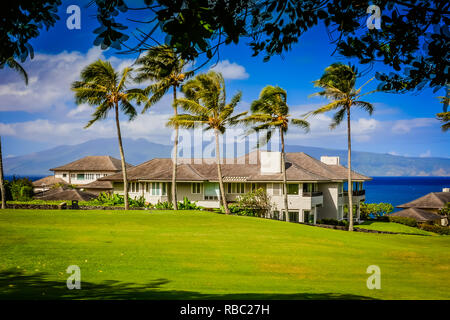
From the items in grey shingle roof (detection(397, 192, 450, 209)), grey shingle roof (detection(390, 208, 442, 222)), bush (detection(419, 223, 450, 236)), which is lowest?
bush (detection(419, 223, 450, 236))

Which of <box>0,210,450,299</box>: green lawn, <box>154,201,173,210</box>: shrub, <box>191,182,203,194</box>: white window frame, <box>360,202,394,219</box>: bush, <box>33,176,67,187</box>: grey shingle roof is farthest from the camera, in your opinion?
<box>33,176,67,187</box>: grey shingle roof

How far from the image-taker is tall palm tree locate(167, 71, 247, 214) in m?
33.7

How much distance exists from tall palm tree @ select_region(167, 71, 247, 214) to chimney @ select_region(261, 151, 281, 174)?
32.5ft

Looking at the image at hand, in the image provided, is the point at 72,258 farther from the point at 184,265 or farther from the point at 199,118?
the point at 199,118

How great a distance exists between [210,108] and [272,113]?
254 inches

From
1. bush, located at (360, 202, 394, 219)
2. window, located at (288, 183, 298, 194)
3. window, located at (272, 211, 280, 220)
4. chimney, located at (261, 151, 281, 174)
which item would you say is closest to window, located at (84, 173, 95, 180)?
chimney, located at (261, 151, 281, 174)

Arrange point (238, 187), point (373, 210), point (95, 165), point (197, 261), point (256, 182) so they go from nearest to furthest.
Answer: point (197, 261) → point (256, 182) → point (238, 187) → point (373, 210) → point (95, 165)

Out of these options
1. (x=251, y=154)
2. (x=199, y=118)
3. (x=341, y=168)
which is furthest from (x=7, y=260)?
(x=341, y=168)

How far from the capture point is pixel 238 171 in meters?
45.2

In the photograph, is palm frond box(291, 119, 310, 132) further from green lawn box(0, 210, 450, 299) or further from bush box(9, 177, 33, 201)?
bush box(9, 177, 33, 201)

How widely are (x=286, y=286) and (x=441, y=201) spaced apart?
5749 centimetres
